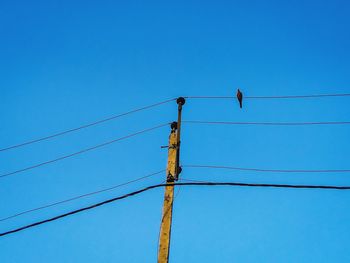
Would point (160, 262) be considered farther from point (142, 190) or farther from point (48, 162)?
point (48, 162)

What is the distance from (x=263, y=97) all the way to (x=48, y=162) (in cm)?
700

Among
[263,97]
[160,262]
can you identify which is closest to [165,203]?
[160,262]

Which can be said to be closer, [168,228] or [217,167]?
[168,228]

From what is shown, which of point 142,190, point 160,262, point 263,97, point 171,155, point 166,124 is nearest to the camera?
point 160,262

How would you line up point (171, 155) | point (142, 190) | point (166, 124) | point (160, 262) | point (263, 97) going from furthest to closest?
1. point (263, 97)
2. point (166, 124)
3. point (171, 155)
4. point (142, 190)
5. point (160, 262)

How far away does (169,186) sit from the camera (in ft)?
23.8

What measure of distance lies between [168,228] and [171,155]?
1.70 metres

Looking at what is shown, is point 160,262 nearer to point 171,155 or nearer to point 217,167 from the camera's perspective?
point 171,155

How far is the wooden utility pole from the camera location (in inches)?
260

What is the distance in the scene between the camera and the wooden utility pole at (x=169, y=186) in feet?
21.7

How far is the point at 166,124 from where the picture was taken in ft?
29.2

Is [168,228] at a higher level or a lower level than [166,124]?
lower

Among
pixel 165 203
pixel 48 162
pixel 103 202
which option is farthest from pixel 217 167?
pixel 48 162

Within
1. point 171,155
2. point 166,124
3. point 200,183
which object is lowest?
point 200,183
